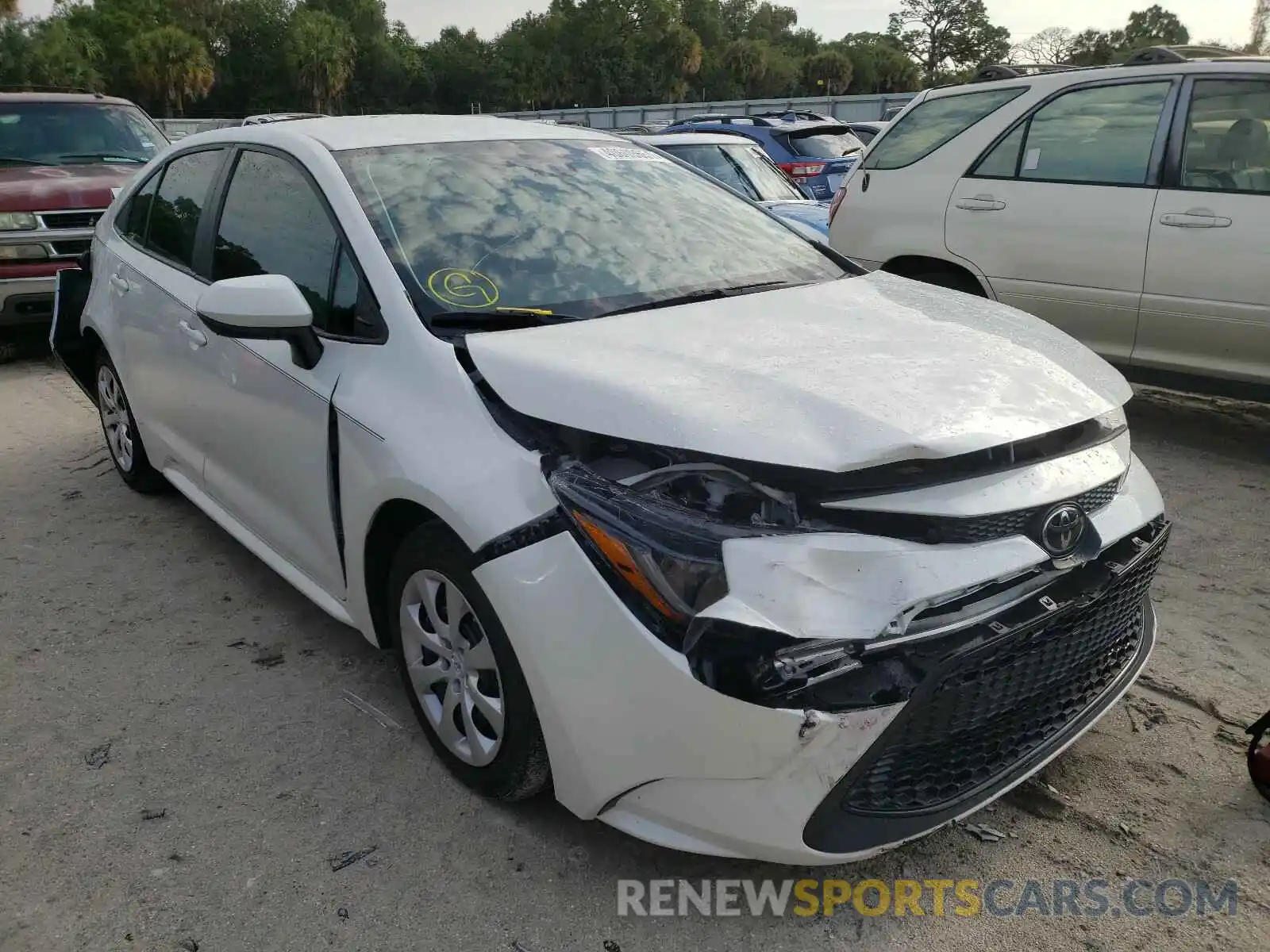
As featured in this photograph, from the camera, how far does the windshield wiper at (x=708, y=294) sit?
279cm

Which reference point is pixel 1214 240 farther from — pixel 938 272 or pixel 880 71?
pixel 880 71

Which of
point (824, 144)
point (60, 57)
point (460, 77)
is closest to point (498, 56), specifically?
point (460, 77)

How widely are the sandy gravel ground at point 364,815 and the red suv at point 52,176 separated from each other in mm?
4523

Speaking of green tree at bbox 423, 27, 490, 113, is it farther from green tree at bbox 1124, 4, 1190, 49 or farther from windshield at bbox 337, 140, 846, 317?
windshield at bbox 337, 140, 846, 317

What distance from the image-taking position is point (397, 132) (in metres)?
3.31

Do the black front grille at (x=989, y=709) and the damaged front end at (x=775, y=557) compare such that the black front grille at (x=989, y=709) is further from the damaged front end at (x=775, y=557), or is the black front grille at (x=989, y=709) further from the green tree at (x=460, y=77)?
the green tree at (x=460, y=77)

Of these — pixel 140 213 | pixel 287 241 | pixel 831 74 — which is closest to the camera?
pixel 287 241

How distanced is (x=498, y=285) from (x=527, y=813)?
4.54 feet

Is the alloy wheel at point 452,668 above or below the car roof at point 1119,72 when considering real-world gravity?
below

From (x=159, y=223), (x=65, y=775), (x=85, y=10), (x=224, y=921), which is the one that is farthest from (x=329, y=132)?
(x=85, y=10)

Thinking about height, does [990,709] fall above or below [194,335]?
below

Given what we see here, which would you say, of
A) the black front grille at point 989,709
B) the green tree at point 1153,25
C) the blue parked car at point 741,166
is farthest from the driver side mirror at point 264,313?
the green tree at point 1153,25

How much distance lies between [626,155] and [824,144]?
31.9 ft

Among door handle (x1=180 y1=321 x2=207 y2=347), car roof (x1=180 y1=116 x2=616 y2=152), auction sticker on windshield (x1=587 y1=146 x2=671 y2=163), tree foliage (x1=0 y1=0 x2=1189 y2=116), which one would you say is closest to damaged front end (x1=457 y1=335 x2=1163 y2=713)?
car roof (x1=180 y1=116 x2=616 y2=152)
